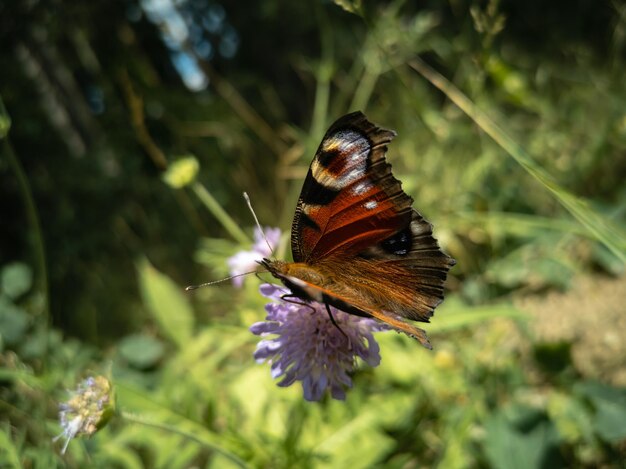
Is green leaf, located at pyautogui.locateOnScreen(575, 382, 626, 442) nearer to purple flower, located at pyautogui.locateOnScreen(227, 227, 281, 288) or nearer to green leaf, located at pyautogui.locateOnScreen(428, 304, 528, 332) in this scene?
green leaf, located at pyautogui.locateOnScreen(428, 304, 528, 332)

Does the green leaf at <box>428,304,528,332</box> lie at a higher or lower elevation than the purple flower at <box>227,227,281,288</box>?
lower

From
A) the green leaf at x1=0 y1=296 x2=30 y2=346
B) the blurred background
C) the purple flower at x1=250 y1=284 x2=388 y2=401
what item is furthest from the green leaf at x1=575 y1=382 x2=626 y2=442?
the green leaf at x1=0 y1=296 x2=30 y2=346

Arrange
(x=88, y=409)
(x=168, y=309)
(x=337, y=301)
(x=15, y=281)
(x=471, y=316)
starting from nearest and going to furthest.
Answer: (x=337, y=301) < (x=88, y=409) < (x=471, y=316) < (x=15, y=281) < (x=168, y=309)

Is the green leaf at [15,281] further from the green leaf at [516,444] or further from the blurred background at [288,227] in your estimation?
the green leaf at [516,444]

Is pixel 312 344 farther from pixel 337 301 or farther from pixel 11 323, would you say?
pixel 11 323

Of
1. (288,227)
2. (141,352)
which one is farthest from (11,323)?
(288,227)

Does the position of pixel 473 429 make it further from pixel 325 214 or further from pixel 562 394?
pixel 325 214

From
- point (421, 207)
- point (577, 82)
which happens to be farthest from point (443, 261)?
point (577, 82)
